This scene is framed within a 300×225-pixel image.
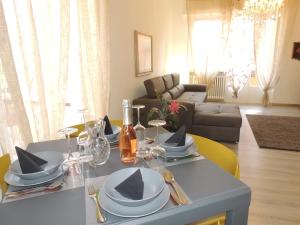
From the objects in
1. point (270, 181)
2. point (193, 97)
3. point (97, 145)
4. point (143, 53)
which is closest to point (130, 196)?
point (97, 145)

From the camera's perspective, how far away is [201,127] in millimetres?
3574

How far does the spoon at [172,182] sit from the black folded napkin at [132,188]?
5.9 inches

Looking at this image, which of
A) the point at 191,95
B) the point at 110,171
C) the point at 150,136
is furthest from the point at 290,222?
the point at 191,95

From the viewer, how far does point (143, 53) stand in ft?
13.4

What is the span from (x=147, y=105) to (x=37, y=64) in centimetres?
192

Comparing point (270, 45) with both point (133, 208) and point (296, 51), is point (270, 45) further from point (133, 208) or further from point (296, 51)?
point (133, 208)

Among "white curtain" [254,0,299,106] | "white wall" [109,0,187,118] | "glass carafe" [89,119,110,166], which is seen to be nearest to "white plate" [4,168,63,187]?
"glass carafe" [89,119,110,166]

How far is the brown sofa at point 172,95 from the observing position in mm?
3510

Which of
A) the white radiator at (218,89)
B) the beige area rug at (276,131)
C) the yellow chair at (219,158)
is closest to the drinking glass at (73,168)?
the yellow chair at (219,158)

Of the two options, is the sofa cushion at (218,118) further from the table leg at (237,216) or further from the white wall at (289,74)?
the white wall at (289,74)

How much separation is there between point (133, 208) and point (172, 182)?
0.23 m

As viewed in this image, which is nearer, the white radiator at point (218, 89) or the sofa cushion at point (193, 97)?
the sofa cushion at point (193, 97)

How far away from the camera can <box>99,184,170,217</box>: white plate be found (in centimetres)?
76

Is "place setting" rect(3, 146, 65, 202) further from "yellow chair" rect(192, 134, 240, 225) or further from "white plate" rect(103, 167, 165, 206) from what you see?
"yellow chair" rect(192, 134, 240, 225)
